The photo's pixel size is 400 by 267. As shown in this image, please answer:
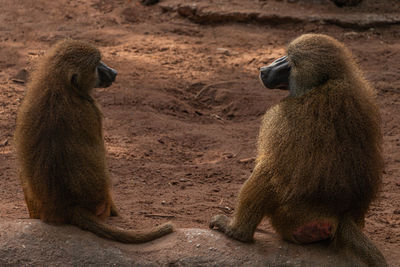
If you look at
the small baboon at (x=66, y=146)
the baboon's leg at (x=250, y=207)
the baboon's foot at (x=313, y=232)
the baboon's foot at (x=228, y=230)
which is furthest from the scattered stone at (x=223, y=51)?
the baboon's foot at (x=313, y=232)

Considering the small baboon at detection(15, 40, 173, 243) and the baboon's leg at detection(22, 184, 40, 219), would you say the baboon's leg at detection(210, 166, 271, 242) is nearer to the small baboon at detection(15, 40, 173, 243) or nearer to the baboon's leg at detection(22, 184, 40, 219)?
the small baboon at detection(15, 40, 173, 243)

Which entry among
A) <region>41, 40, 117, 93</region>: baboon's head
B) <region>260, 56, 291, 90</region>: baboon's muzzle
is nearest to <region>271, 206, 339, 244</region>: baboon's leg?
<region>260, 56, 291, 90</region>: baboon's muzzle

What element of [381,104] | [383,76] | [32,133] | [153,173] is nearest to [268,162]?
[32,133]

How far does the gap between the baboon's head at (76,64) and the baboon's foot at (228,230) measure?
1.38 m

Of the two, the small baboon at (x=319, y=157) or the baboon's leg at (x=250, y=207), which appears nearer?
the small baboon at (x=319, y=157)

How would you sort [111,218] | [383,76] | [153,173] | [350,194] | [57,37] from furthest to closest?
[57,37], [383,76], [153,173], [111,218], [350,194]

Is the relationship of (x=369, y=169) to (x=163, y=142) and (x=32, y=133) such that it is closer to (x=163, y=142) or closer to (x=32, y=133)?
(x=32, y=133)

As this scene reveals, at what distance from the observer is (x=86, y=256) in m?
4.07

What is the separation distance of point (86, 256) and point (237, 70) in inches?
202

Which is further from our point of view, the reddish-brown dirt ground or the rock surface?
the reddish-brown dirt ground

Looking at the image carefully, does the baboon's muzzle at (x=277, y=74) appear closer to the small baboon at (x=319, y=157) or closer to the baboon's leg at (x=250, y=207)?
the small baboon at (x=319, y=157)

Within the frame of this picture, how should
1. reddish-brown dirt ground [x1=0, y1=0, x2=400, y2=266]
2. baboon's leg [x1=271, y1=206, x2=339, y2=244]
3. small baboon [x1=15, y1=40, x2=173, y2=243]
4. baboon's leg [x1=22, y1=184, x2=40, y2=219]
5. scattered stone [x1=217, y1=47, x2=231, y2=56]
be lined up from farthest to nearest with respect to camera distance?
scattered stone [x1=217, y1=47, x2=231, y2=56] → reddish-brown dirt ground [x1=0, y1=0, x2=400, y2=266] → baboon's leg [x1=22, y1=184, x2=40, y2=219] → small baboon [x1=15, y1=40, x2=173, y2=243] → baboon's leg [x1=271, y1=206, x2=339, y2=244]

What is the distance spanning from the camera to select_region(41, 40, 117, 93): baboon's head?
4223mm

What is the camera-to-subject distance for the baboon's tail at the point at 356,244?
3.97 m
